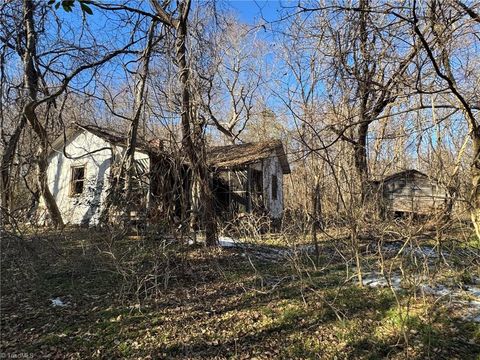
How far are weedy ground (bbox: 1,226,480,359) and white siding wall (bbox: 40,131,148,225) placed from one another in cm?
749

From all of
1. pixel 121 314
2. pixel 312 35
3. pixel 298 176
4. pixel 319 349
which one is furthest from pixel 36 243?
pixel 298 176

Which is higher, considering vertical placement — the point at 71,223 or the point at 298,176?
the point at 298,176

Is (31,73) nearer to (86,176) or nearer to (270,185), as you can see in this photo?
(86,176)

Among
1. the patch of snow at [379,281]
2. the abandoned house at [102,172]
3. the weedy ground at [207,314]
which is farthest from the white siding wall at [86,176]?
the patch of snow at [379,281]

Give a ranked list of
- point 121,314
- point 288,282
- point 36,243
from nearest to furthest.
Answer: point 121,314 → point 288,282 → point 36,243

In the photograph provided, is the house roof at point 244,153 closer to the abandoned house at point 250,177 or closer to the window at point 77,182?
the abandoned house at point 250,177

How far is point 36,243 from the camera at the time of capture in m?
7.41

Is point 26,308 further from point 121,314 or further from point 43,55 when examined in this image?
point 43,55

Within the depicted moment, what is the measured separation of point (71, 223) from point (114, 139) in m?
3.91

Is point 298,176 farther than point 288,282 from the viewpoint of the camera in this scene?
Yes

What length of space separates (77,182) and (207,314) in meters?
12.3

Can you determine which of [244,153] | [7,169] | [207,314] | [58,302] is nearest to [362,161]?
[207,314]

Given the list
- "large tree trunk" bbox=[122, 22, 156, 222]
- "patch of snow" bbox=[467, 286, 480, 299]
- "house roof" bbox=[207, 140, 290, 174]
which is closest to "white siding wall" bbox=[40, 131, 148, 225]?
"house roof" bbox=[207, 140, 290, 174]

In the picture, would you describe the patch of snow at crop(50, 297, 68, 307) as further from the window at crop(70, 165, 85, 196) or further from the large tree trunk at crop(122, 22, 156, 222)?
the window at crop(70, 165, 85, 196)
